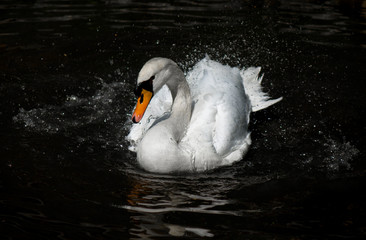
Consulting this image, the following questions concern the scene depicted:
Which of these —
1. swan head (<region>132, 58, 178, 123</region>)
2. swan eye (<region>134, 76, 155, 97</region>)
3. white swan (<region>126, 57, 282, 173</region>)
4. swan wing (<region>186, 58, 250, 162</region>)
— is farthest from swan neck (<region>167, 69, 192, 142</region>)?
swan eye (<region>134, 76, 155, 97</region>)

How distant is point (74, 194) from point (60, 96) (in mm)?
2876

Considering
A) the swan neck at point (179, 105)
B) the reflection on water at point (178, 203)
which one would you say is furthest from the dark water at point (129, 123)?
the swan neck at point (179, 105)

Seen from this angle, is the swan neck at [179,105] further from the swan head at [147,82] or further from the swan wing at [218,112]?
the swan head at [147,82]

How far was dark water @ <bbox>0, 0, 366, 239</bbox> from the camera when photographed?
5.03 m

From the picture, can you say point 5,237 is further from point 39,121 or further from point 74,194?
point 39,121

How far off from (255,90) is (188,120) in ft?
6.40

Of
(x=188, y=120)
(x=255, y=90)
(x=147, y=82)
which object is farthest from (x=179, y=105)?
(x=255, y=90)

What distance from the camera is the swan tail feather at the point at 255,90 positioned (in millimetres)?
7525

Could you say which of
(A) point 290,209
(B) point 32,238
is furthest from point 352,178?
(B) point 32,238

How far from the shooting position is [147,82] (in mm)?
5531

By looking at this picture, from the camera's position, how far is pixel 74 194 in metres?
5.43

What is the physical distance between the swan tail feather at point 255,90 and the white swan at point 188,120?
6 centimetres

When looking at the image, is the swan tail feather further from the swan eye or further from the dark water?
the swan eye

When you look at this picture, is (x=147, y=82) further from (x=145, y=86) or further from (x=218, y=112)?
(x=218, y=112)
